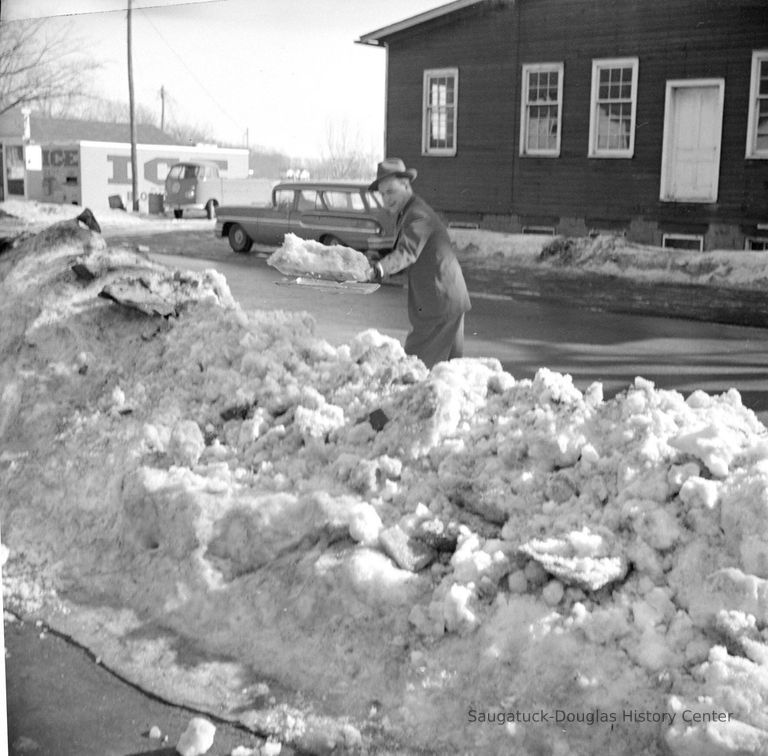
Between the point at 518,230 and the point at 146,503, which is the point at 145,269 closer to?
the point at 146,503

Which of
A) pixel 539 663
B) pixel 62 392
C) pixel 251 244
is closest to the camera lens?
pixel 539 663

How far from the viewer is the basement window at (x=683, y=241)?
1622cm

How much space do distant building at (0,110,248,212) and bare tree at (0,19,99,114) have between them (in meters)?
0.22

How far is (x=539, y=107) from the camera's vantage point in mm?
16953

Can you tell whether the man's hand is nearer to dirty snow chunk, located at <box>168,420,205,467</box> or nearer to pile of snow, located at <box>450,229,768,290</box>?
dirty snow chunk, located at <box>168,420,205,467</box>

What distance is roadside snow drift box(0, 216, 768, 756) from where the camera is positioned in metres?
3.41

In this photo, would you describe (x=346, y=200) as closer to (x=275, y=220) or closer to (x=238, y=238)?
Answer: (x=275, y=220)

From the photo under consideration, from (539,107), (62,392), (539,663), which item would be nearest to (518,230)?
(539,107)

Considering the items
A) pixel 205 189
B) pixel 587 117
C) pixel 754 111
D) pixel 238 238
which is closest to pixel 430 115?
pixel 238 238

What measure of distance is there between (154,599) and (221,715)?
3.19ft

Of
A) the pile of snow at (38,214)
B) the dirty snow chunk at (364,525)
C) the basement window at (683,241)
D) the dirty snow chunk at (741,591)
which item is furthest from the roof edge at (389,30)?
the basement window at (683,241)

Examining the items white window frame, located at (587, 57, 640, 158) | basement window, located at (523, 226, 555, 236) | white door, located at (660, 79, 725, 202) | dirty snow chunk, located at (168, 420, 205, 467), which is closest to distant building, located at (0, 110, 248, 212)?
dirty snow chunk, located at (168, 420, 205, 467)

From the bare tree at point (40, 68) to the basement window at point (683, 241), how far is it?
1153 centimetres

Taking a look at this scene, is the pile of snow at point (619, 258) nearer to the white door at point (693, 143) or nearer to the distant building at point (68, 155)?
the white door at point (693, 143)
